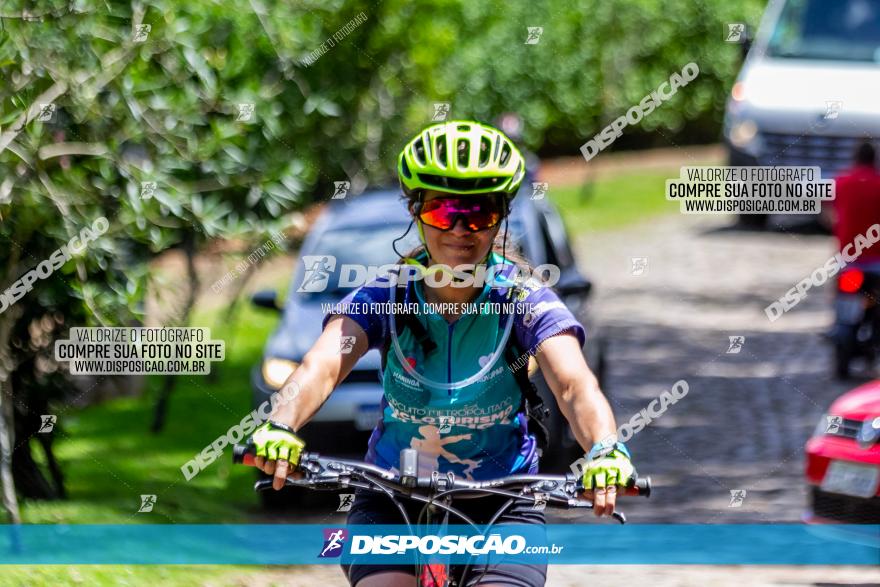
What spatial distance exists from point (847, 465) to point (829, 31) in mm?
12154

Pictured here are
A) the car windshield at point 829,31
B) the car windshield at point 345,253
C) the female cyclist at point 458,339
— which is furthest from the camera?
the car windshield at point 829,31

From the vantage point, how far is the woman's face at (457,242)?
15.0 ft

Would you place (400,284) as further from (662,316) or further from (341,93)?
(662,316)

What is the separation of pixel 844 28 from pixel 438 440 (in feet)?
51.0

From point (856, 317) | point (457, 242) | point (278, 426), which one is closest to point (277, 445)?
point (278, 426)

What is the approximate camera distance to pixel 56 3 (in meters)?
8.23

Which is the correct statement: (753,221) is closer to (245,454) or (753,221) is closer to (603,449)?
(603,449)

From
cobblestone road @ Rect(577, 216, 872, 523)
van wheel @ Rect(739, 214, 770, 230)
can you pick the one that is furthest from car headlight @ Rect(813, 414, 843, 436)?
van wheel @ Rect(739, 214, 770, 230)

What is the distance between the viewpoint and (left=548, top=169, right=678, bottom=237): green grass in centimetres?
2459

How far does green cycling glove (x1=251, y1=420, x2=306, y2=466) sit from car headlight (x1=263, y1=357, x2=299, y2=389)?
5368 mm

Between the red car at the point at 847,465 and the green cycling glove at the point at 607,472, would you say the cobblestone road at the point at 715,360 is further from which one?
the green cycling glove at the point at 607,472

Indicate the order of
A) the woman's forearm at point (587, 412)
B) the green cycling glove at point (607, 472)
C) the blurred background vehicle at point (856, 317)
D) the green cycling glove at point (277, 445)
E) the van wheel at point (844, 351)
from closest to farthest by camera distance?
the green cycling glove at point (607, 472), the green cycling glove at point (277, 445), the woman's forearm at point (587, 412), the blurred background vehicle at point (856, 317), the van wheel at point (844, 351)

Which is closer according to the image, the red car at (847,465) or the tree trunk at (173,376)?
the red car at (847,465)

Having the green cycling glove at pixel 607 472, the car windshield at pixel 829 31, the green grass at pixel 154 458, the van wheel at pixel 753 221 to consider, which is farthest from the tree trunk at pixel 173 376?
the van wheel at pixel 753 221
